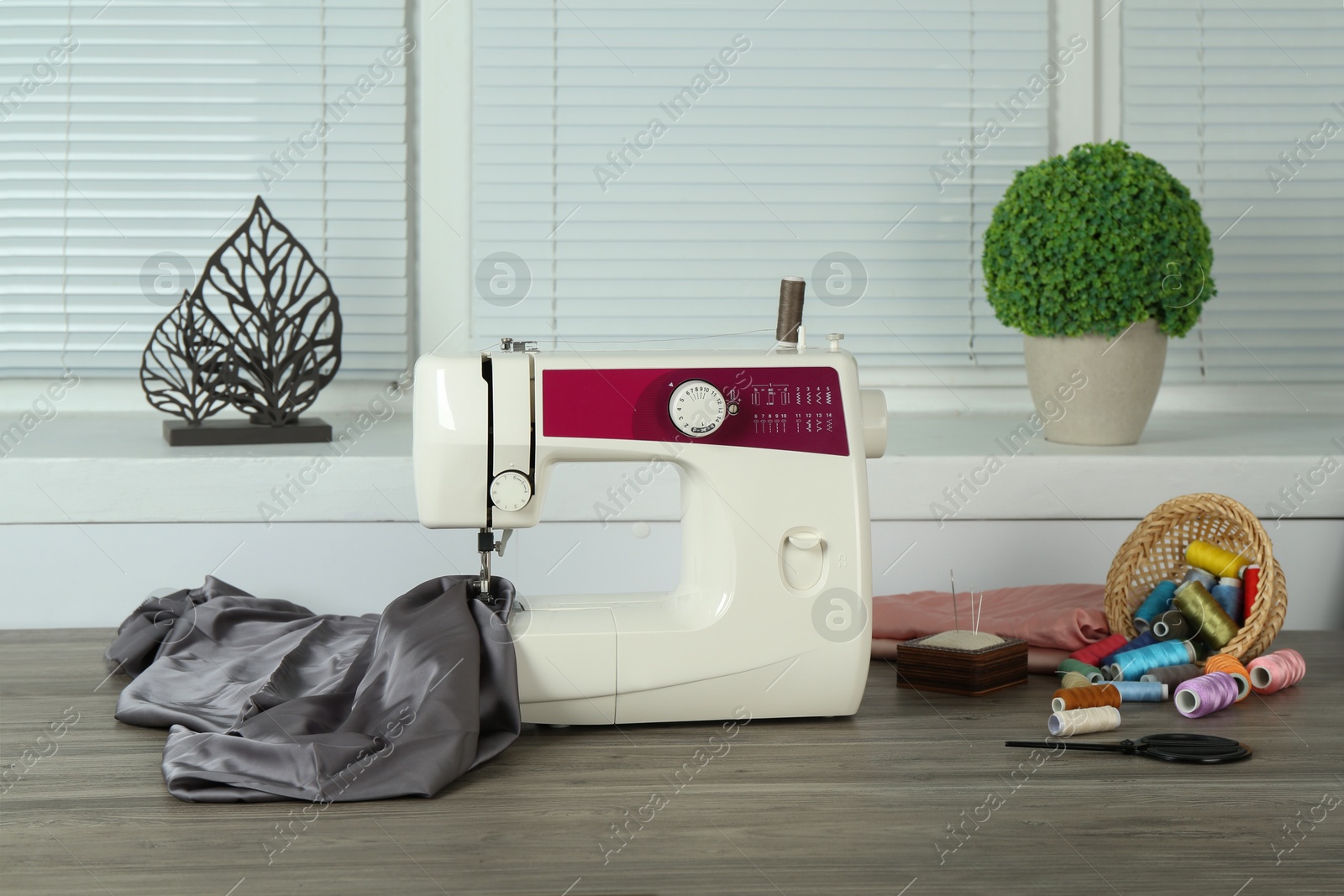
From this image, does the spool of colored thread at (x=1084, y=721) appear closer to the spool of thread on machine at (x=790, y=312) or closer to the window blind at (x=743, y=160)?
the spool of thread on machine at (x=790, y=312)

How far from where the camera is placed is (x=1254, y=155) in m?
2.65

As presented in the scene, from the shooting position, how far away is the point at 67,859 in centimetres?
97

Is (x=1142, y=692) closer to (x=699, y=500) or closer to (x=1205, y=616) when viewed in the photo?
(x=1205, y=616)

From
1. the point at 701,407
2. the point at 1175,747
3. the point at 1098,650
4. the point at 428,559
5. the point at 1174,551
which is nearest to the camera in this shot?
the point at 1175,747

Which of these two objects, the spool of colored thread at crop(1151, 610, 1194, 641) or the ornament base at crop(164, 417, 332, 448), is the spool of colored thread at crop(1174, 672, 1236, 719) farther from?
the ornament base at crop(164, 417, 332, 448)

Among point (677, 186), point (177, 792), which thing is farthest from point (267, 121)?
point (177, 792)

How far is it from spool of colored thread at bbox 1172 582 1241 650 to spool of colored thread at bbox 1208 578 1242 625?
0.01m

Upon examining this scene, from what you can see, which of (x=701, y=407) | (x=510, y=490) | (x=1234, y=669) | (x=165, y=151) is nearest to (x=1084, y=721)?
(x=1234, y=669)

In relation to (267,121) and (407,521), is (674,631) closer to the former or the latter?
(407,521)

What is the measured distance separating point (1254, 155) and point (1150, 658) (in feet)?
5.30

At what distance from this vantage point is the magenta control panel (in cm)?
134

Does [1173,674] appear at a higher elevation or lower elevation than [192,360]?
lower

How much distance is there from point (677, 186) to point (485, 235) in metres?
0.41

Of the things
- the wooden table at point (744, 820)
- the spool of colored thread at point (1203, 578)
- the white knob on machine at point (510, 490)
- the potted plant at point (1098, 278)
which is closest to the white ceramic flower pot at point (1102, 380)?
the potted plant at point (1098, 278)
